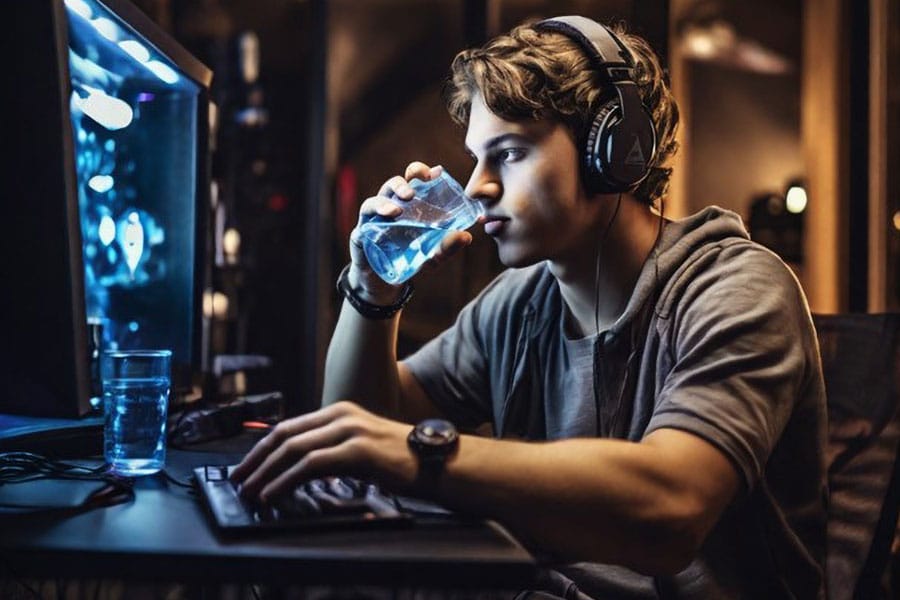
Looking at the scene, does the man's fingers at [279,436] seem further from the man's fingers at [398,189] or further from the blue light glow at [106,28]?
the blue light glow at [106,28]

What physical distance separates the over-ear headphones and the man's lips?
13 centimetres

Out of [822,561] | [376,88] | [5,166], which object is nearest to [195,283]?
[5,166]

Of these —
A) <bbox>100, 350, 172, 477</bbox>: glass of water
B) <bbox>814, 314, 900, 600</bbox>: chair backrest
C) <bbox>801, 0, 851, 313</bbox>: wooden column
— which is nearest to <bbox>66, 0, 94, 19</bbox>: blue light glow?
<bbox>100, 350, 172, 477</bbox>: glass of water

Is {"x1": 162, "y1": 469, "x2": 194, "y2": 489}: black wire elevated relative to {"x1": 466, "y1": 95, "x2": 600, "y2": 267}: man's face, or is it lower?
lower

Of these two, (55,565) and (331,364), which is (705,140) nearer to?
(331,364)

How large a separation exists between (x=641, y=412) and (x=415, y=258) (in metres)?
0.38

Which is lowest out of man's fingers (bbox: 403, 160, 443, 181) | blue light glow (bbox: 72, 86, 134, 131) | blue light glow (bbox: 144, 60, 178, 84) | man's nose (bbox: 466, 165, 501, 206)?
man's nose (bbox: 466, 165, 501, 206)

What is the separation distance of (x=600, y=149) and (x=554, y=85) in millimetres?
128

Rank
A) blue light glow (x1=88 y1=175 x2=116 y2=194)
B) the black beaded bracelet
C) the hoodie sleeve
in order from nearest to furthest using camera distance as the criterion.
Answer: the hoodie sleeve
blue light glow (x1=88 y1=175 x2=116 y2=194)
the black beaded bracelet

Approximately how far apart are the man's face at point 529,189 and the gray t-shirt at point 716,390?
124mm

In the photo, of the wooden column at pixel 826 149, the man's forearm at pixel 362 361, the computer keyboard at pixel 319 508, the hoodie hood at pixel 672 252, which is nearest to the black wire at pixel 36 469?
the computer keyboard at pixel 319 508

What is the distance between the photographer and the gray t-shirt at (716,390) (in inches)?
36.2

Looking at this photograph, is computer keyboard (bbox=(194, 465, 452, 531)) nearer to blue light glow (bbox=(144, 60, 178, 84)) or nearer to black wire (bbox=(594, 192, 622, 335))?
black wire (bbox=(594, 192, 622, 335))

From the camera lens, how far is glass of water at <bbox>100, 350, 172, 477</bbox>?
977 millimetres
